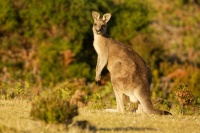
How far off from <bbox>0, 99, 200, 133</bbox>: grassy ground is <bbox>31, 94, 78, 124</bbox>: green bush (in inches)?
5.4

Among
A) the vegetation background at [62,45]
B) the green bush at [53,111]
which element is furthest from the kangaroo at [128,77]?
the vegetation background at [62,45]

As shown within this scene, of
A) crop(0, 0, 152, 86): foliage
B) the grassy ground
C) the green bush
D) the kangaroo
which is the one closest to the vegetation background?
crop(0, 0, 152, 86): foliage

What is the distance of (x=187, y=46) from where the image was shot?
31531 millimetres

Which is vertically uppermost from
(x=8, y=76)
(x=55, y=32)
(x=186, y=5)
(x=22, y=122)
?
(x=186, y=5)

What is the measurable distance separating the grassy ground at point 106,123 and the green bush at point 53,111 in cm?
14

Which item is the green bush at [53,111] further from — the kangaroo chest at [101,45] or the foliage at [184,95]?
the foliage at [184,95]

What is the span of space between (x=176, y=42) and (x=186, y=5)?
4311 millimetres

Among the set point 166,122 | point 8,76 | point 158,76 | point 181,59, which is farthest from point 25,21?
point 166,122

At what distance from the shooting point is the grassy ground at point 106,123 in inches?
409

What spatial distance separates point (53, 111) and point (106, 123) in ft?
4.72

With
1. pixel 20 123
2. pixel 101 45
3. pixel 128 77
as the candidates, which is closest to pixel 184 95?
pixel 128 77

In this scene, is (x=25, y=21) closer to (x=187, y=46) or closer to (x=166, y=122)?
(x=187, y=46)

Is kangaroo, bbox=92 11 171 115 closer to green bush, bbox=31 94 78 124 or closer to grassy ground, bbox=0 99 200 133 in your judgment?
grassy ground, bbox=0 99 200 133

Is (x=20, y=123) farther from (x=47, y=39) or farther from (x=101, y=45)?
→ (x=47, y=39)
